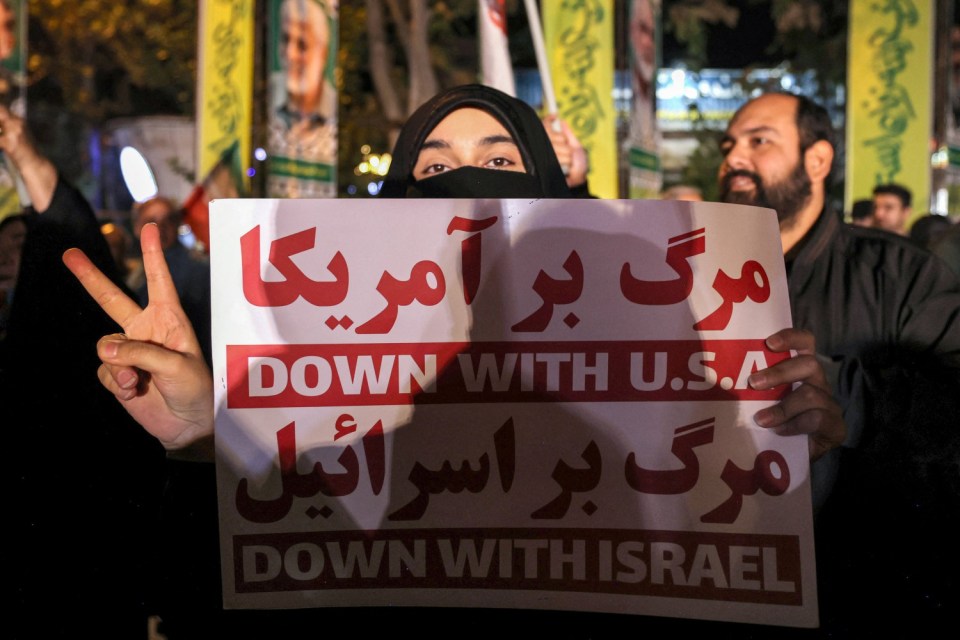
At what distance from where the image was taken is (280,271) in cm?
185

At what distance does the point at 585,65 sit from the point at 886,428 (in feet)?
23.1

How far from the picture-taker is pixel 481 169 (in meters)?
2.47

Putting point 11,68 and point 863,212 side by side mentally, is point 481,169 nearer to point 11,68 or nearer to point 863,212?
point 11,68

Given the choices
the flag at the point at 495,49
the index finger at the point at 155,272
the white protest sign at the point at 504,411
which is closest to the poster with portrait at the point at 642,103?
the flag at the point at 495,49

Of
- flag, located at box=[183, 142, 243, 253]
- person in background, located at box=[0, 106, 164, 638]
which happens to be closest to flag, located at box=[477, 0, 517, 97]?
flag, located at box=[183, 142, 243, 253]

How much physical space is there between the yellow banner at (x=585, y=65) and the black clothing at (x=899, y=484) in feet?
21.1

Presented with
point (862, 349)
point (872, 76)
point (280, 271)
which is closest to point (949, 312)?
point (862, 349)

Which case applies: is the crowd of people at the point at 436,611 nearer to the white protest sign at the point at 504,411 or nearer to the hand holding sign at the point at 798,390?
the hand holding sign at the point at 798,390

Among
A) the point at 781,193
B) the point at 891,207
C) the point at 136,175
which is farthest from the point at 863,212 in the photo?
the point at 136,175

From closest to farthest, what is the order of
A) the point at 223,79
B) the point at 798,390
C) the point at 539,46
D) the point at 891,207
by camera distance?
the point at 798,390, the point at 539,46, the point at 891,207, the point at 223,79

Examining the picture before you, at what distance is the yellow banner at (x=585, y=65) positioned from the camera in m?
8.73

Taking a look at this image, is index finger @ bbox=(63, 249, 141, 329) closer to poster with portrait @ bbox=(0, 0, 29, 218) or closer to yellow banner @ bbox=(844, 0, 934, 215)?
poster with portrait @ bbox=(0, 0, 29, 218)

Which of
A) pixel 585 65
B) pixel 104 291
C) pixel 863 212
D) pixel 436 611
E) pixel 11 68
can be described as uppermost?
pixel 585 65

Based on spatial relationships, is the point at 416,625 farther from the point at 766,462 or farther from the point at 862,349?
the point at 862,349
